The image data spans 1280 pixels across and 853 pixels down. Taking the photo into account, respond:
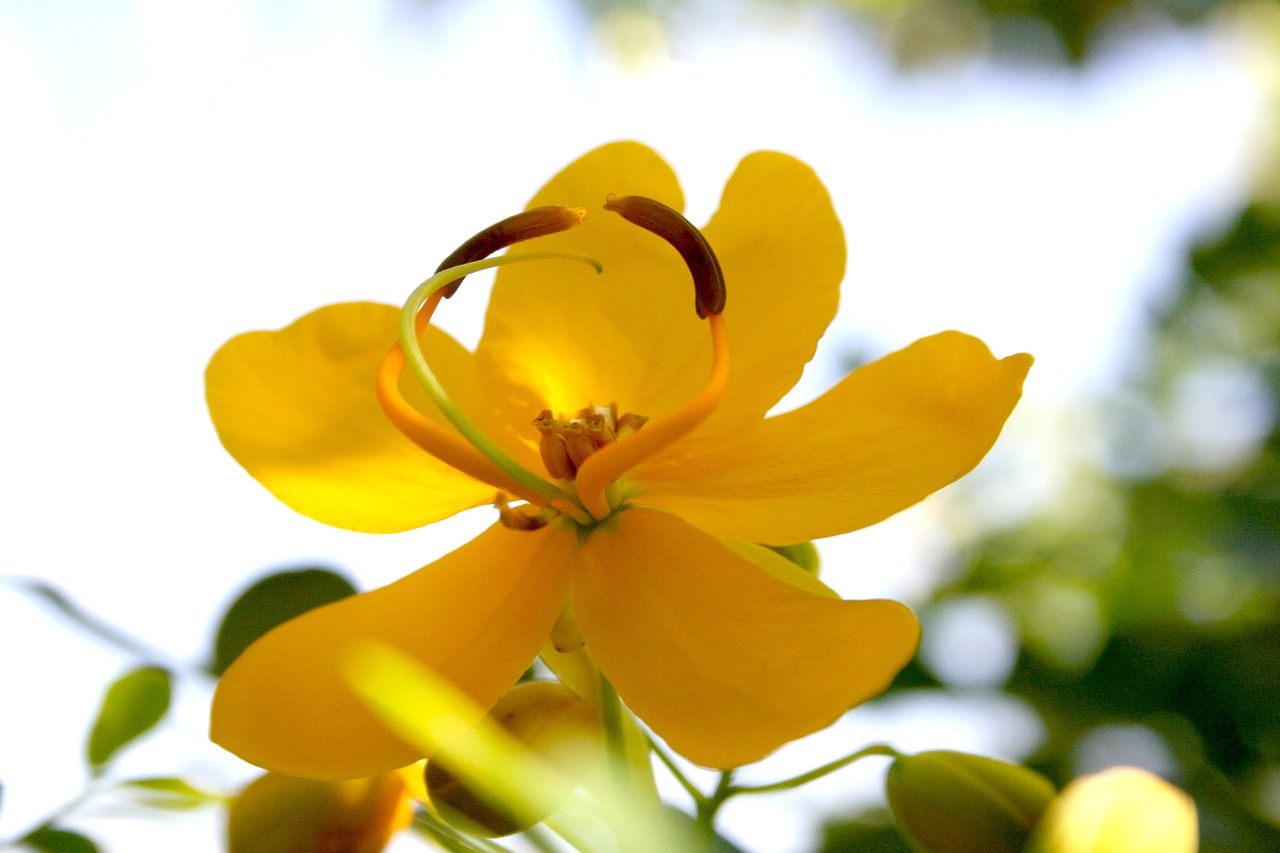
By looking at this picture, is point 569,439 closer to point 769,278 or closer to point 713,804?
point 769,278

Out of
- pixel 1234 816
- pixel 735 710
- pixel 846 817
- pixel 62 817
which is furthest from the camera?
pixel 846 817

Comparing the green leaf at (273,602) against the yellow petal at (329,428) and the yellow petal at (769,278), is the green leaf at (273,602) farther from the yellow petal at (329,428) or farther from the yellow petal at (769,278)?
the yellow petal at (769,278)

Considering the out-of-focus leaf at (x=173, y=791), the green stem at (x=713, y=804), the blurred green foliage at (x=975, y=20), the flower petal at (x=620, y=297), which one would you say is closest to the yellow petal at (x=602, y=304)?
the flower petal at (x=620, y=297)

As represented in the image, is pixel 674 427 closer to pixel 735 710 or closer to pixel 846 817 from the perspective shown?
pixel 735 710

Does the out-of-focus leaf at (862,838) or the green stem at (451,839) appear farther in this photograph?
the out-of-focus leaf at (862,838)

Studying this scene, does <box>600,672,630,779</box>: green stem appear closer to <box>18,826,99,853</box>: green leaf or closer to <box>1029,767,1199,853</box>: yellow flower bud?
<box>1029,767,1199,853</box>: yellow flower bud

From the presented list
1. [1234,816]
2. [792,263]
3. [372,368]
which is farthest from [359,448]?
[1234,816]

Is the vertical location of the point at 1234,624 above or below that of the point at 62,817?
below
